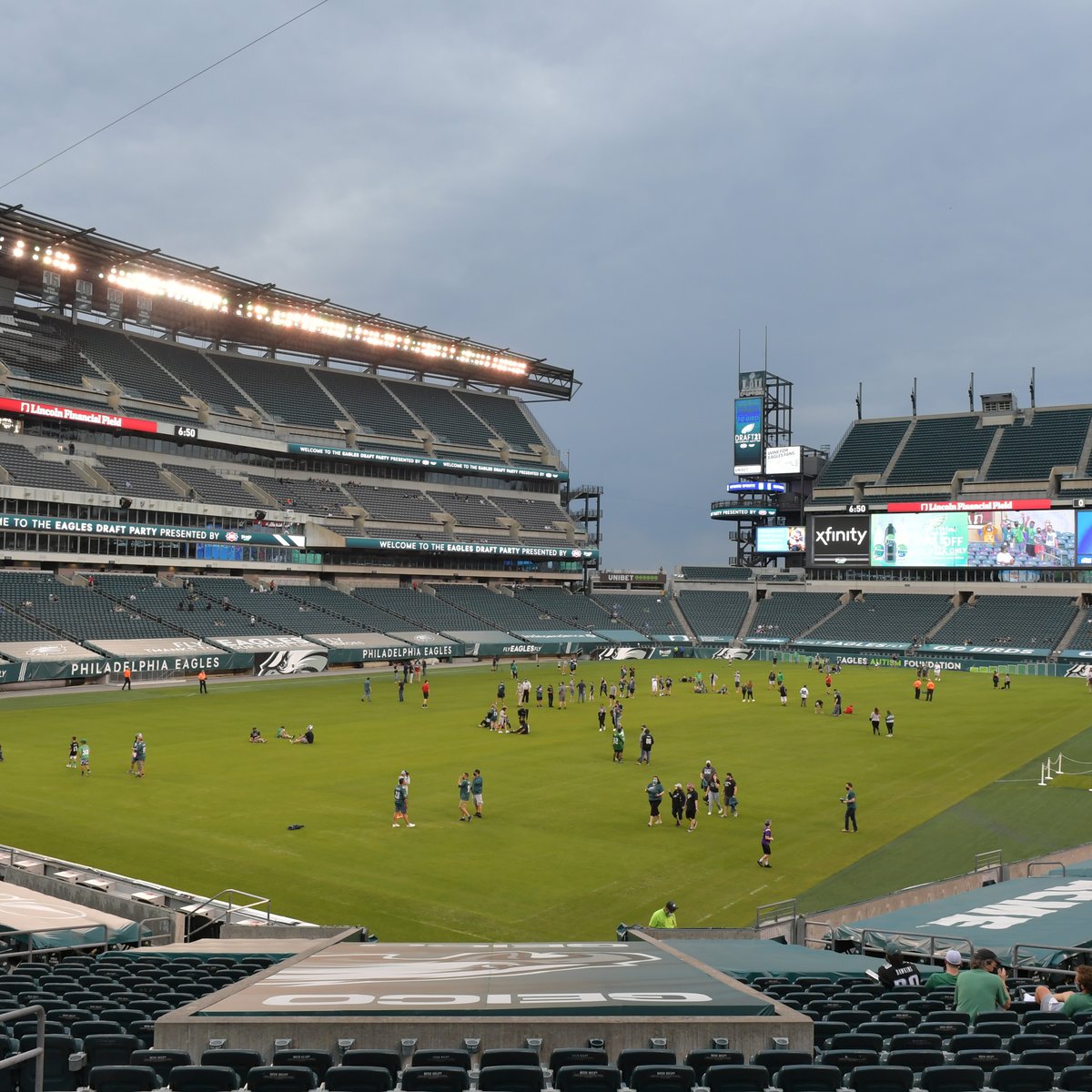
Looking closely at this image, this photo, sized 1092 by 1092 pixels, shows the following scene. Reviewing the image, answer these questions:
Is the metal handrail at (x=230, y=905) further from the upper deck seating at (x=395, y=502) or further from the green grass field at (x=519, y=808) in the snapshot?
the upper deck seating at (x=395, y=502)

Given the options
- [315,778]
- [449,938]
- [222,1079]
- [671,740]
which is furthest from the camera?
[671,740]

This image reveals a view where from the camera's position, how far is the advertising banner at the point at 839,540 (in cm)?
9019

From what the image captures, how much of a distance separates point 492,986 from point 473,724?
34.5 meters

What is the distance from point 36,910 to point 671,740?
89.9 feet

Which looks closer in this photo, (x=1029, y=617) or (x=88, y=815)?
(x=88, y=815)

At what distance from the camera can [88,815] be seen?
2555cm

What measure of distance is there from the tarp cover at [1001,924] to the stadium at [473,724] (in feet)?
0.38

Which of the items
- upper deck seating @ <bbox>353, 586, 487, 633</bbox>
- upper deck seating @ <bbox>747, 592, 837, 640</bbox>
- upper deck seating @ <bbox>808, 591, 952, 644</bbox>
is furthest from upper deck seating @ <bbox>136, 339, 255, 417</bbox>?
upper deck seating @ <bbox>808, 591, 952, 644</bbox>

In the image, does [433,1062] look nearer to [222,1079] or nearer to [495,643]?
[222,1079]

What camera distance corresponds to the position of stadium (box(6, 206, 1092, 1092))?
25.8ft

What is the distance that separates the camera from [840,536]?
9138 centimetres

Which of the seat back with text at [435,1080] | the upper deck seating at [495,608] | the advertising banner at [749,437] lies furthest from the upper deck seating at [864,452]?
the seat back with text at [435,1080]

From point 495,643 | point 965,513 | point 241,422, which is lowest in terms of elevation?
point 495,643

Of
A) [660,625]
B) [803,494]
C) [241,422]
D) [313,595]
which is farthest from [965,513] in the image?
[241,422]
